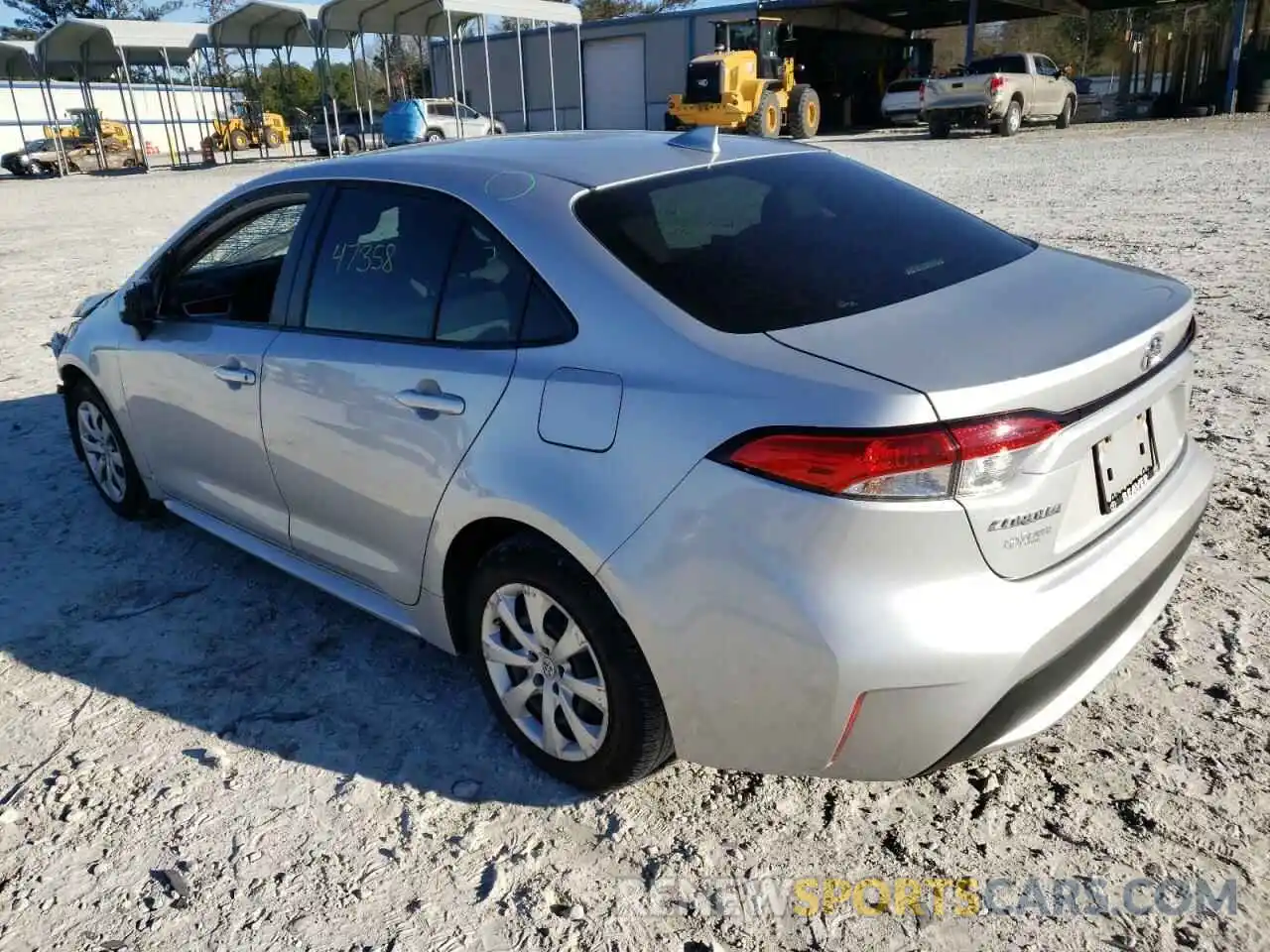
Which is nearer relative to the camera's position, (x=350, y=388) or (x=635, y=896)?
(x=635, y=896)

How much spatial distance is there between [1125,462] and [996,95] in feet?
84.7

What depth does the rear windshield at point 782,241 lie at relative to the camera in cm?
242

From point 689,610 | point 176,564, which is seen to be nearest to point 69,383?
point 176,564

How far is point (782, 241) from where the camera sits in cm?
270

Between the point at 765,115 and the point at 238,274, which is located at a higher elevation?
the point at 238,274

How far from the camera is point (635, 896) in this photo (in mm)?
2357

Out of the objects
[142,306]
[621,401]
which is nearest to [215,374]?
[142,306]

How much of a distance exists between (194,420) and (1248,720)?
3.55m

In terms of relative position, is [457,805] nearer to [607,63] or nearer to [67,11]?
[607,63]

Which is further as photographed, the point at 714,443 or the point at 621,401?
the point at 621,401

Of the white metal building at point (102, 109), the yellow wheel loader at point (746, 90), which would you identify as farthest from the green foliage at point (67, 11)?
the yellow wheel loader at point (746, 90)

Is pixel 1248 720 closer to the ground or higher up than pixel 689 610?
closer to the ground

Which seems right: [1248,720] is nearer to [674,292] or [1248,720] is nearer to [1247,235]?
[674,292]

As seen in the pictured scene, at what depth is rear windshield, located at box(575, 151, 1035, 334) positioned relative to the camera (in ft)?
7.95
